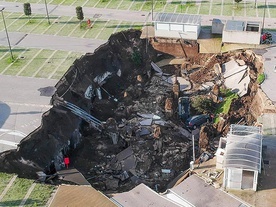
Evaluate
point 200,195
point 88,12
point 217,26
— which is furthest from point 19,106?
point 217,26

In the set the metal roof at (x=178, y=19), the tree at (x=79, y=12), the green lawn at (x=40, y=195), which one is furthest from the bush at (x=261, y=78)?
the tree at (x=79, y=12)

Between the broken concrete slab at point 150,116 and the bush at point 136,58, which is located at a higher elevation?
the bush at point 136,58

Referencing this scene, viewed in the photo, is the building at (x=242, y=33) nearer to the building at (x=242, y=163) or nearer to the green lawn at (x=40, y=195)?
the building at (x=242, y=163)

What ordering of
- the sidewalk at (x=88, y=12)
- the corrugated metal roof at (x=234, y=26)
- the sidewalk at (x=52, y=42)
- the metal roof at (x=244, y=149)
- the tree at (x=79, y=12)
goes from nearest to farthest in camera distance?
the metal roof at (x=244, y=149) → the corrugated metal roof at (x=234, y=26) → the sidewalk at (x=52, y=42) → the tree at (x=79, y=12) → the sidewalk at (x=88, y=12)

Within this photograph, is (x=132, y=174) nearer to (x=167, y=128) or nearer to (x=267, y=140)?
(x=167, y=128)

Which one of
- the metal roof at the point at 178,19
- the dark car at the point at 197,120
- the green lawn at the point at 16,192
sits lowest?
the dark car at the point at 197,120

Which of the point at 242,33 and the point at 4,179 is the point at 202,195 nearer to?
the point at 4,179

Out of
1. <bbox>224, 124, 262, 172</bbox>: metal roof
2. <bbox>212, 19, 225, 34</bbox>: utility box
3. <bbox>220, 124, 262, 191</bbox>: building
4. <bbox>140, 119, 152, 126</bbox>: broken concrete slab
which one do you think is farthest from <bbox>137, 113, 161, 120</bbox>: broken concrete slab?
<bbox>212, 19, 225, 34</bbox>: utility box
